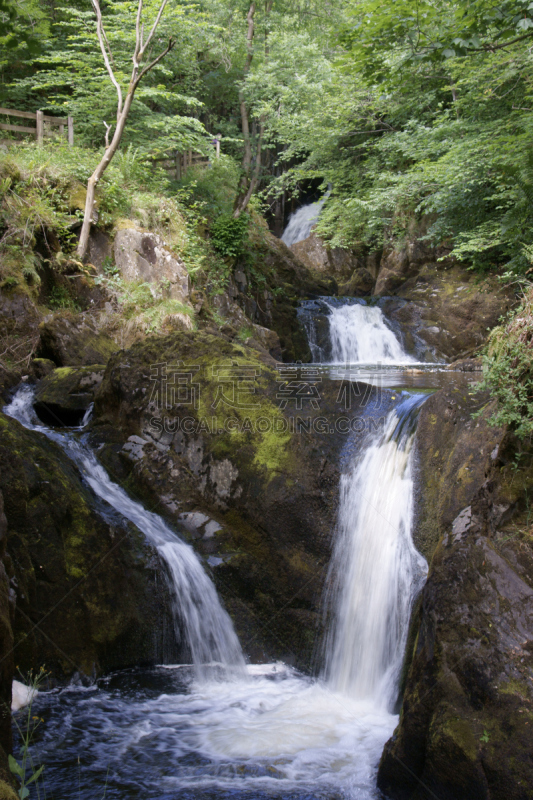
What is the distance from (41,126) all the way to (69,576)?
36.9 ft

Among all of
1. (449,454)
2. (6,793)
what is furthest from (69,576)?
(449,454)

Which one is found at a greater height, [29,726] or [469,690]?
[469,690]

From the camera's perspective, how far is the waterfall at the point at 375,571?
468cm

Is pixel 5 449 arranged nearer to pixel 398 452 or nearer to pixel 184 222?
pixel 398 452

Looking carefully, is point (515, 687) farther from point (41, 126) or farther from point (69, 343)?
point (41, 126)

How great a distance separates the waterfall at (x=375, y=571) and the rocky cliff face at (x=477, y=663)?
920 millimetres

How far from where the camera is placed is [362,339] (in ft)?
42.8

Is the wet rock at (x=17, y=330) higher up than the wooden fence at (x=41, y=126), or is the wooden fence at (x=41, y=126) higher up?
the wooden fence at (x=41, y=126)

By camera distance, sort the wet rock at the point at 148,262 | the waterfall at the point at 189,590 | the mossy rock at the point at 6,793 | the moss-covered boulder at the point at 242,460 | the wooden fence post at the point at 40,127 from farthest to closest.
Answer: the wooden fence post at the point at 40,127 → the wet rock at the point at 148,262 → the moss-covered boulder at the point at 242,460 → the waterfall at the point at 189,590 → the mossy rock at the point at 6,793

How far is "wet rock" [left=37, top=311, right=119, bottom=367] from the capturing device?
864 cm

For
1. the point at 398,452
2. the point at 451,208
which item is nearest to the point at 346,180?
the point at 451,208

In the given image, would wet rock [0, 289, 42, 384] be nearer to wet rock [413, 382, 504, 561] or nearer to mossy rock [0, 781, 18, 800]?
wet rock [413, 382, 504, 561]

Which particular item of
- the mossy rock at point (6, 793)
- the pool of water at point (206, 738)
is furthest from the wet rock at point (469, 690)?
the mossy rock at point (6, 793)

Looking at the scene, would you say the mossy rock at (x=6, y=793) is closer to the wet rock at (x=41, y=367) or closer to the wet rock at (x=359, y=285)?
the wet rock at (x=41, y=367)
